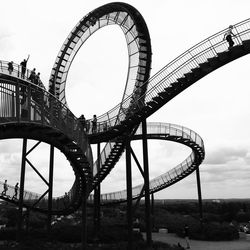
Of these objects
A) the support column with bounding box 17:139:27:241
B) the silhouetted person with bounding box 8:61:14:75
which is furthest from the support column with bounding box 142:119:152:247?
the support column with bounding box 17:139:27:241

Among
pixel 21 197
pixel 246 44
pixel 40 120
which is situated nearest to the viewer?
pixel 40 120

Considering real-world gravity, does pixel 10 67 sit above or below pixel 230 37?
below

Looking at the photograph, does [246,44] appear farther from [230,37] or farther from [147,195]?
[147,195]

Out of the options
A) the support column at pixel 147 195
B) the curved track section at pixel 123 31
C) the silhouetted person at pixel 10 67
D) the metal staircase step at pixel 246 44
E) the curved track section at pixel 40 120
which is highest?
the curved track section at pixel 123 31

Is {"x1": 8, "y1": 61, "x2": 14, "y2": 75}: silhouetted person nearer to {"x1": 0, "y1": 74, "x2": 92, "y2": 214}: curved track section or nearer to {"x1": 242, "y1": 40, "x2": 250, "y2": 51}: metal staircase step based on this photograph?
{"x1": 0, "y1": 74, "x2": 92, "y2": 214}: curved track section

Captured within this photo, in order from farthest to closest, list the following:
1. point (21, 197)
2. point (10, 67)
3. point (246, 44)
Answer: point (21, 197)
point (246, 44)
point (10, 67)

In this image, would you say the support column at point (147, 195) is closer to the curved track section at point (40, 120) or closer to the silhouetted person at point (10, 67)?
the curved track section at point (40, 120)

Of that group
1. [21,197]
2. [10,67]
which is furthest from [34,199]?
[10,67]

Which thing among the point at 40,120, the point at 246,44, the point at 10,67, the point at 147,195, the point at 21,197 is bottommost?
the point at 147,195

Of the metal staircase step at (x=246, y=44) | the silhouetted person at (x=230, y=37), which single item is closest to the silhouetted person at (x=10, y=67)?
the silhouetted person at (x=230, y=37)
